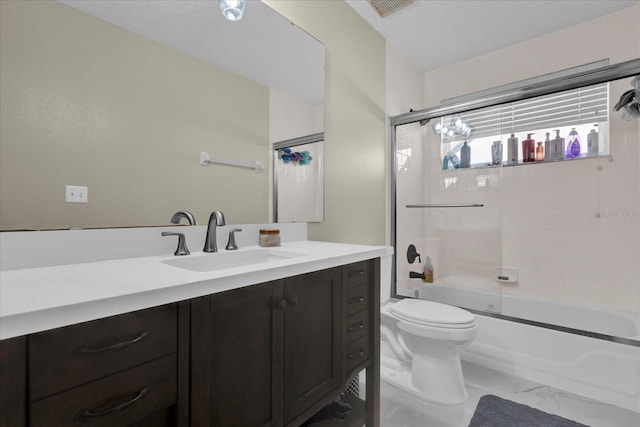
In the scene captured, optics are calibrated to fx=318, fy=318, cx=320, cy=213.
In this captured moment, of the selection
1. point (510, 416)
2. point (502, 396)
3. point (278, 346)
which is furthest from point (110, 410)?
point (502, 396)

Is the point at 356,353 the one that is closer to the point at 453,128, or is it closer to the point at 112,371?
the point at 112,371

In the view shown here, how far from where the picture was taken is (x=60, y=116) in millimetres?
996

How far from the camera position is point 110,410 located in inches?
25.4

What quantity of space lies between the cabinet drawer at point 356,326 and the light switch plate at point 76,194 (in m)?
1.03

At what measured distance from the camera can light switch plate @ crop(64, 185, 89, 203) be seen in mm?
1007

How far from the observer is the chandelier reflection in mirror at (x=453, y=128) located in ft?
9.18

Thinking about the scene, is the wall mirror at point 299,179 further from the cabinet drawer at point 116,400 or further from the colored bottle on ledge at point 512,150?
the colored bottle on ledge at point 512,150

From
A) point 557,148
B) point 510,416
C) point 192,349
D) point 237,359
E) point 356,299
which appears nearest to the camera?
point 192,349

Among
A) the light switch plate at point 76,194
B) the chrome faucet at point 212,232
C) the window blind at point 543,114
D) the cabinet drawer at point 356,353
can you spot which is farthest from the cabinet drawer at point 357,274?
the window blind at point 543,114

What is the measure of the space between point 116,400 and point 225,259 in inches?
26.5

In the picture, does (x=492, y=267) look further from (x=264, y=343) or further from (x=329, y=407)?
(x=264, y=343)

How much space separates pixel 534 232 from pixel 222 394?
260 cm

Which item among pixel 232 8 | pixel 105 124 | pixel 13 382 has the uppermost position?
pixel 232 8

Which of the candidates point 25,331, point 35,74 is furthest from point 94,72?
point 25,331
